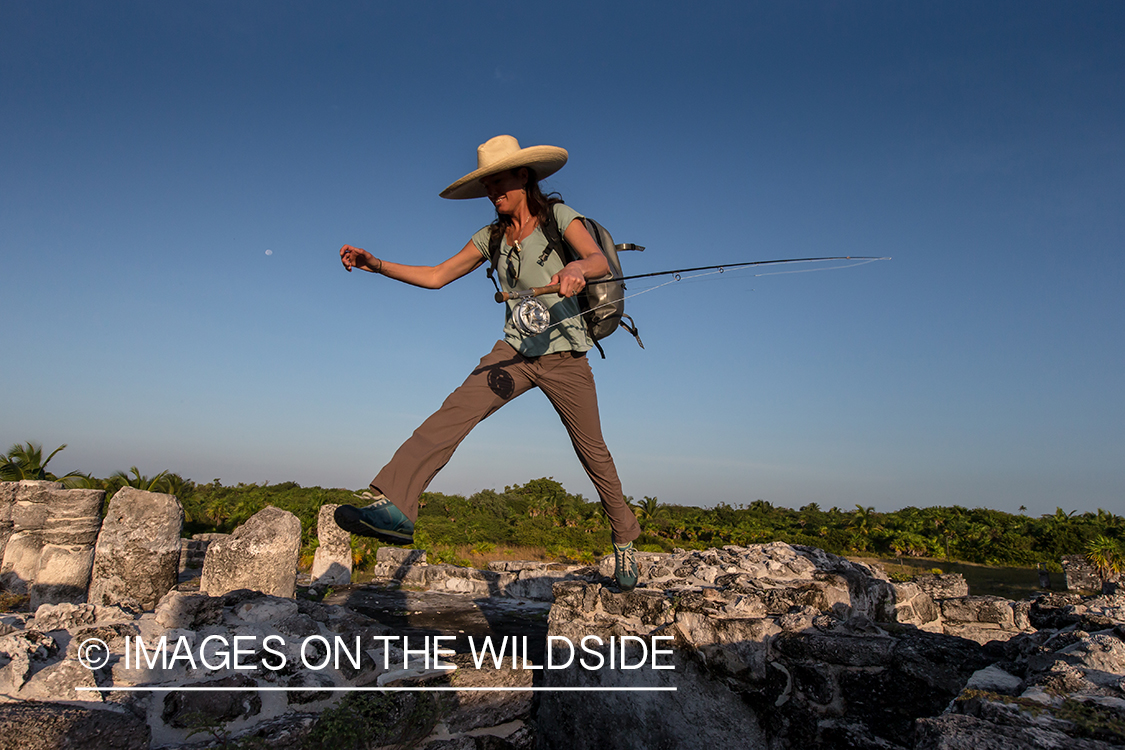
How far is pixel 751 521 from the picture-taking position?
3017cm

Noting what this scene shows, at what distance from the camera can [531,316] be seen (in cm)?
305

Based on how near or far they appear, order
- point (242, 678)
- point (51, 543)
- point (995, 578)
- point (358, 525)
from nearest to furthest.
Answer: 1. point (358, 525)
2. point (242, 678)
3. point (51, 543)
4. point (995, 578)

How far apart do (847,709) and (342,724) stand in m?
2.70

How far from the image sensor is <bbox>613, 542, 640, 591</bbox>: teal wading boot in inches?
148

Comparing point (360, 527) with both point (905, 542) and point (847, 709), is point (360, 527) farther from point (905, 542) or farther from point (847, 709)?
point (905, 542)

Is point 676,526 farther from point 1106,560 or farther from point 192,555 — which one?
point 192,555

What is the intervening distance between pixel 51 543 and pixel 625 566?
8.58 metres

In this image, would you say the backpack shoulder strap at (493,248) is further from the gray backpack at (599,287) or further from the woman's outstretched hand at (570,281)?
the woman's outstretched hand at (570,281)

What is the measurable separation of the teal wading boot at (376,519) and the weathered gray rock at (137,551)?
212 inches

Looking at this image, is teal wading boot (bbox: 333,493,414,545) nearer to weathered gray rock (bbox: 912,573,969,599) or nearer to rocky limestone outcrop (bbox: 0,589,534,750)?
rocky limestone outcrop (bbox: 0,589,534,750)

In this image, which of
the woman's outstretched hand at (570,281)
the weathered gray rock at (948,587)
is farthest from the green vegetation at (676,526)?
the woman's outstretched hand at (570,281)

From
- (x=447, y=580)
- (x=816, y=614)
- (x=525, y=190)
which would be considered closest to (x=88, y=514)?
(x=447, y=580)

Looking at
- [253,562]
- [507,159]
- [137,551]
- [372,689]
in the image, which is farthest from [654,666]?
[137,551]

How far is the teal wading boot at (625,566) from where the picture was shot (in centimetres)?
376
